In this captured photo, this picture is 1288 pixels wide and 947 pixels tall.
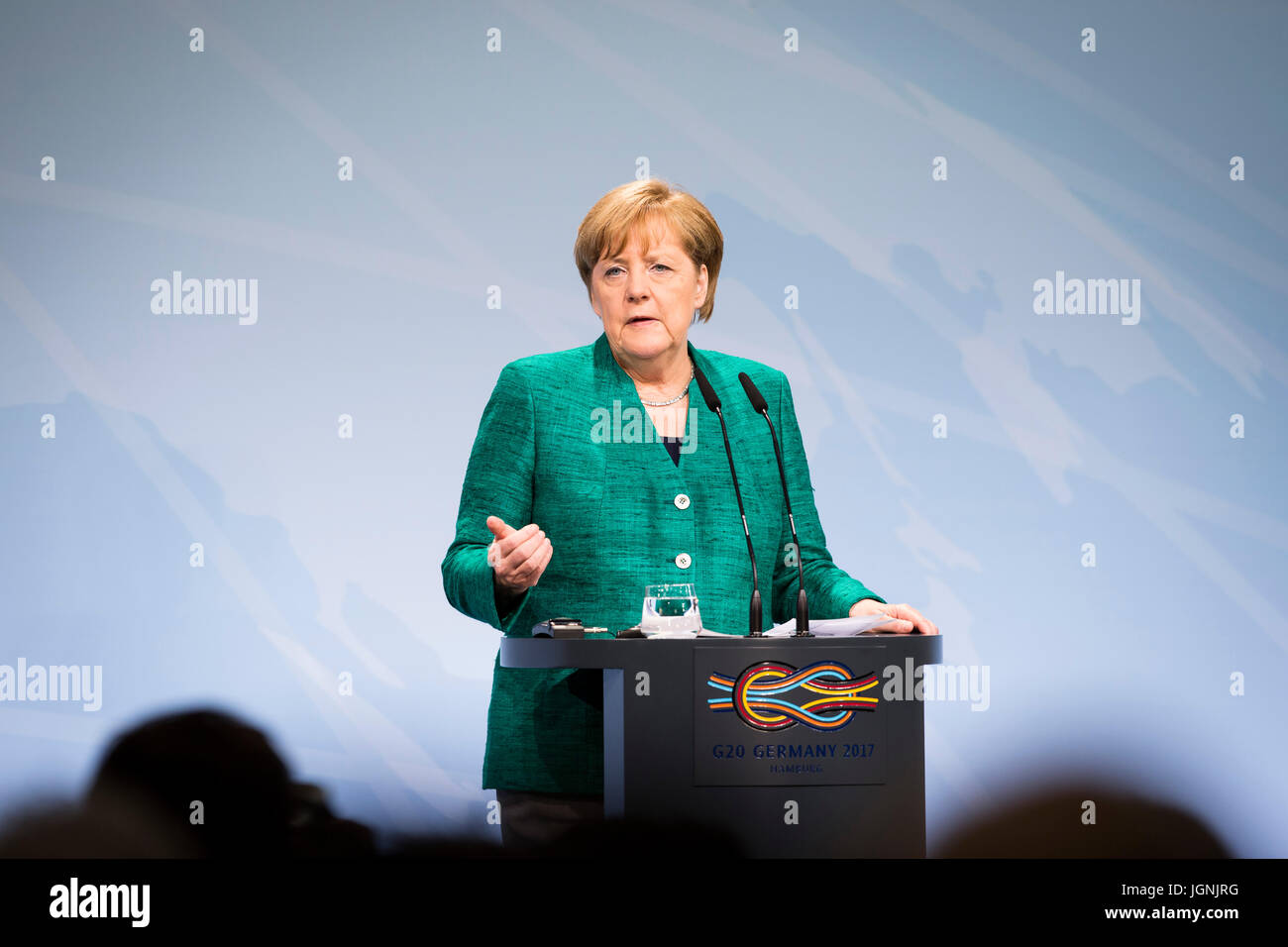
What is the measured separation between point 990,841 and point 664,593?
0.68 meters

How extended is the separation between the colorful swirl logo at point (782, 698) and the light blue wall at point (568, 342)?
2.18 metres

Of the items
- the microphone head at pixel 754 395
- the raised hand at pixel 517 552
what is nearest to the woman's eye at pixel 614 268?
the microphone head at pixel 754 395

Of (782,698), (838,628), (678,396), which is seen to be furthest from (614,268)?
(782,698)

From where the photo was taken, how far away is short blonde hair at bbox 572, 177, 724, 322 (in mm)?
2387

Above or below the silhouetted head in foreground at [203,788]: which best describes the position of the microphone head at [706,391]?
above

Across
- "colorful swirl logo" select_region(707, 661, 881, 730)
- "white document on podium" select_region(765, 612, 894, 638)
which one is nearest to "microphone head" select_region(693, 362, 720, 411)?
"white document on podium" select_region(765, 612, 894, 638)

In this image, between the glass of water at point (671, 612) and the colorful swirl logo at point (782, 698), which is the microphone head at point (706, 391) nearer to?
the glass of water at point (671, 612)

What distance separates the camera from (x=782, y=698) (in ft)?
5.96

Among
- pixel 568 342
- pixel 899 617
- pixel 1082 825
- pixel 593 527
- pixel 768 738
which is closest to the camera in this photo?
pixel 1082 825

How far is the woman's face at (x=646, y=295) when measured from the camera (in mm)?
2391

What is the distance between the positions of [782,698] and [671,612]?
11.4 inches

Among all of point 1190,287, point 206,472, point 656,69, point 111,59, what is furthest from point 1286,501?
point 111,59

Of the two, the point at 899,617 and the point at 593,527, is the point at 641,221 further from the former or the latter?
the point at 899,617
